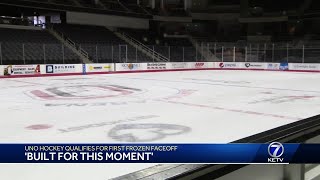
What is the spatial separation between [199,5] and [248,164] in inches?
1447

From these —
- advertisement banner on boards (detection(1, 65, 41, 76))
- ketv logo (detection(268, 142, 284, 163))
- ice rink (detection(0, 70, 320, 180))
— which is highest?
advertisement banner on boards (detection(1, 65, 41, 76))

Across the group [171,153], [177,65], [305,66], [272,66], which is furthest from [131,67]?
[171,153]

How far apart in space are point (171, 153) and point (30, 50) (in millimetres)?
20027

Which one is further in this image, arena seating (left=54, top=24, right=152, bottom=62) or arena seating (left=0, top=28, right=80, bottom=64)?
arena seating (left=54, top=24, right=152, bottom=62)

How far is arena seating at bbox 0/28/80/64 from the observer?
1966 cm

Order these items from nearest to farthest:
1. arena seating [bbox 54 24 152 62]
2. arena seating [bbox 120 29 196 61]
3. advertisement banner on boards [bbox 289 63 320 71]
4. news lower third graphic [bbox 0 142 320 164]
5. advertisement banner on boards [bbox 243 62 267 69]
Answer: news lower third graphic [bbox 0 142 320 164], advertisement banner on boards [bbox 289 63 320 71], arena seating [bbox 54 24 152 62], advertisement banner on boards [bbox 243 62 267 69], arena seating [bbox 120 29 196 61]

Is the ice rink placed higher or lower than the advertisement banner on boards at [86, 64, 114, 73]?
lower

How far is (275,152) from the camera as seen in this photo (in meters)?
2.12

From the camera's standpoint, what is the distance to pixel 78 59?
74.3 feet

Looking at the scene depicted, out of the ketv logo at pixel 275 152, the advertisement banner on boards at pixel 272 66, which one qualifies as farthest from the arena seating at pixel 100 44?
the ketv logo at pixel 275 152

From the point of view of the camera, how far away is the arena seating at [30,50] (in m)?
19.7

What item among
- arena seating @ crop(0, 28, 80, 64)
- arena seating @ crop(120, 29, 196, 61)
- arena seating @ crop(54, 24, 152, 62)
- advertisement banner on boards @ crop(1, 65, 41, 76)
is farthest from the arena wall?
arena seating @ crop(54, 24, 152, 62)

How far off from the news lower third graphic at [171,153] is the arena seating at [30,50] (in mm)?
18400

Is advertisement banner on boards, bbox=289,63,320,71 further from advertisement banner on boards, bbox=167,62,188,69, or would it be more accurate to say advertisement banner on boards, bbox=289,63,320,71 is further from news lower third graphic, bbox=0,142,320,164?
news lower third graphic, bbox=0,142,320,164
